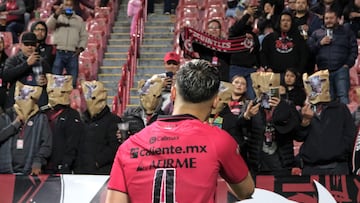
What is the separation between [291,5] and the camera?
11.2 metres

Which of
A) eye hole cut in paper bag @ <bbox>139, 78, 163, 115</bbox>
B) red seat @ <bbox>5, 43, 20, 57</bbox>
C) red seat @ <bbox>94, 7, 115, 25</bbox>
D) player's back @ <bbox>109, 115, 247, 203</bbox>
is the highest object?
red seat @ <bbox>94, 7, 115, 25</bbox>

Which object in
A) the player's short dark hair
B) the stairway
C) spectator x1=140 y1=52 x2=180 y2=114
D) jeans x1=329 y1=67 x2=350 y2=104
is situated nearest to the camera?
the player's short dark hair

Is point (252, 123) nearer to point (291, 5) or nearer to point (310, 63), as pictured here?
point (310, 63)

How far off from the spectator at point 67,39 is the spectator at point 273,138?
14.9 ft

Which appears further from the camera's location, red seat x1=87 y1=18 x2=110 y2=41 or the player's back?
red seat x1=87 y1=18 x2=110 y2=41

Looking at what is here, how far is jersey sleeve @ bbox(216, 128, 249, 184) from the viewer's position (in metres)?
3.03

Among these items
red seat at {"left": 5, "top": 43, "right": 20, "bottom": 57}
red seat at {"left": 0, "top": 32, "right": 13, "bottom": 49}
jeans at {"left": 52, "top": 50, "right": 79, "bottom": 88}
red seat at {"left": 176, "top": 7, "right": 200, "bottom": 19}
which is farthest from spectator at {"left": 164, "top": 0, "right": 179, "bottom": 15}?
jeans at {"left": 52, "top": 50, "right": 79, "bottom": 88}

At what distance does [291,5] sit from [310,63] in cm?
199

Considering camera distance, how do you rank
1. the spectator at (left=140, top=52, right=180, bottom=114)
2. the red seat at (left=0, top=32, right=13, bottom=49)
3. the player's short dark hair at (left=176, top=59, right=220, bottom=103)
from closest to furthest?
1. the player's short dark hair at (left=176, top=59, right=220, bottom=103)
2. the spectator at (left=140, top=52, right=180, bottom=114)
3. the red seat at (left=0, top=32, right=13, bottom=49)

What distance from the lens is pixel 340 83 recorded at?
29.8 feet

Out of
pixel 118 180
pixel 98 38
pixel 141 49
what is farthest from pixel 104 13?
pixel 118 180

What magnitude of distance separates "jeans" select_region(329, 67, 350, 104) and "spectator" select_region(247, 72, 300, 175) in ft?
7.24

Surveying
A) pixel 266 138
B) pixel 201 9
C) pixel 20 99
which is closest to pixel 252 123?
pixel 266 138

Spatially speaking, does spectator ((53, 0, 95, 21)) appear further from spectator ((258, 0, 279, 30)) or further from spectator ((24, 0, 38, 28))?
spectator ((258, 0, 279, 30))
